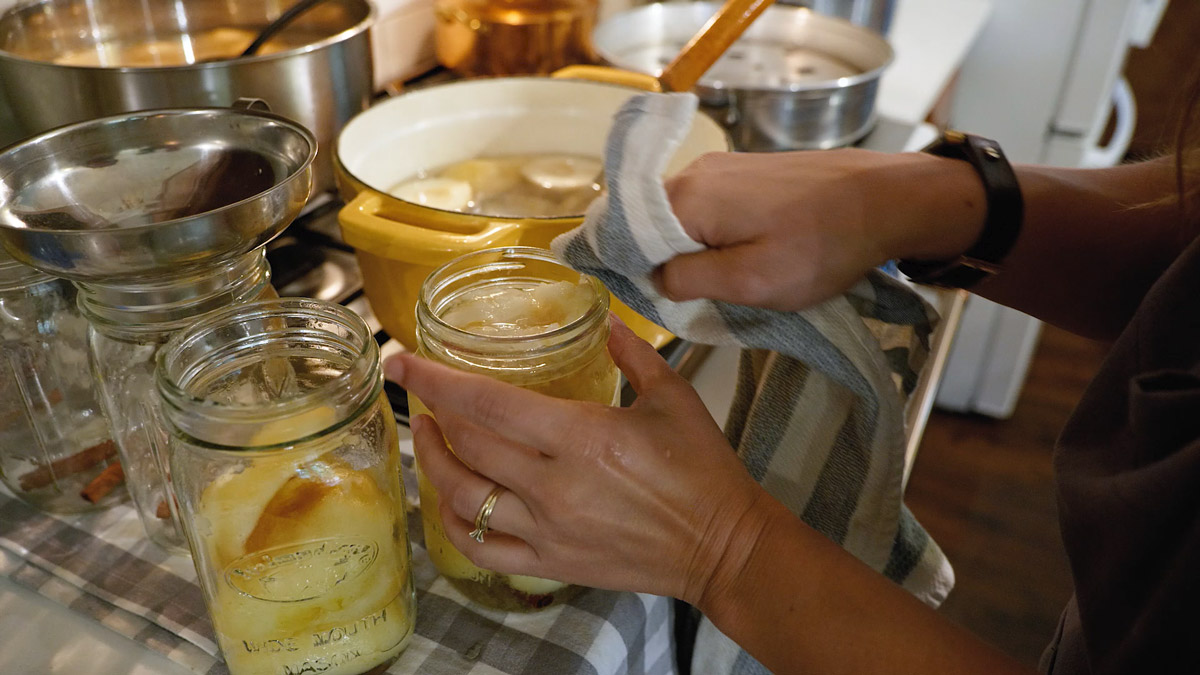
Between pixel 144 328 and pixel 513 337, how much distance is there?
19 centimetres

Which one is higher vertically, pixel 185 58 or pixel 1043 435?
pixel 185 58

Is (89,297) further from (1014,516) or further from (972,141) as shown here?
(1014,516)

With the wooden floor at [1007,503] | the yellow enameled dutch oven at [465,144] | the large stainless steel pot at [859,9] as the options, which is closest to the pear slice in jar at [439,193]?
the yellow enameled dutch oven at [465,144]

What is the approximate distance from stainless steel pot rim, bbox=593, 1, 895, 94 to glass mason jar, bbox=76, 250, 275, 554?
57 cm

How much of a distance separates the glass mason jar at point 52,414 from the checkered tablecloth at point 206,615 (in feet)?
0.06

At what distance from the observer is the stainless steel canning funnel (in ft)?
1.29

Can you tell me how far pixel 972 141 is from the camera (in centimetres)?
56

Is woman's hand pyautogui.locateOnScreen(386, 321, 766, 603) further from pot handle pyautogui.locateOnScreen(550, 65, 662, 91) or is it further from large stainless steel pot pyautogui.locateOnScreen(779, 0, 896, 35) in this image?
large stainless steel pot pyautogui.locateOnScreen(779, 0, 896, 35)

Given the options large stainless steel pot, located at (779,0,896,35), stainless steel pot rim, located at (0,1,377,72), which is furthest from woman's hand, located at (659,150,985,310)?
large stainless steel pot, located at (779,0,896,35)

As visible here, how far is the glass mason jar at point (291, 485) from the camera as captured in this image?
0.37 metres

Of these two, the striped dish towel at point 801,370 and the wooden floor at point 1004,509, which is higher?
the striped dish towel at point 801,370

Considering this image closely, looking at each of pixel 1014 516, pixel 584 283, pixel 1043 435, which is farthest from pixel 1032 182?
pixel 1043 435

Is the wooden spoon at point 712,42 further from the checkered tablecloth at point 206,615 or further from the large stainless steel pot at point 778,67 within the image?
the checkered tablecloth at point 206,615

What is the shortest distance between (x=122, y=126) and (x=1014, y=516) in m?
1.75
